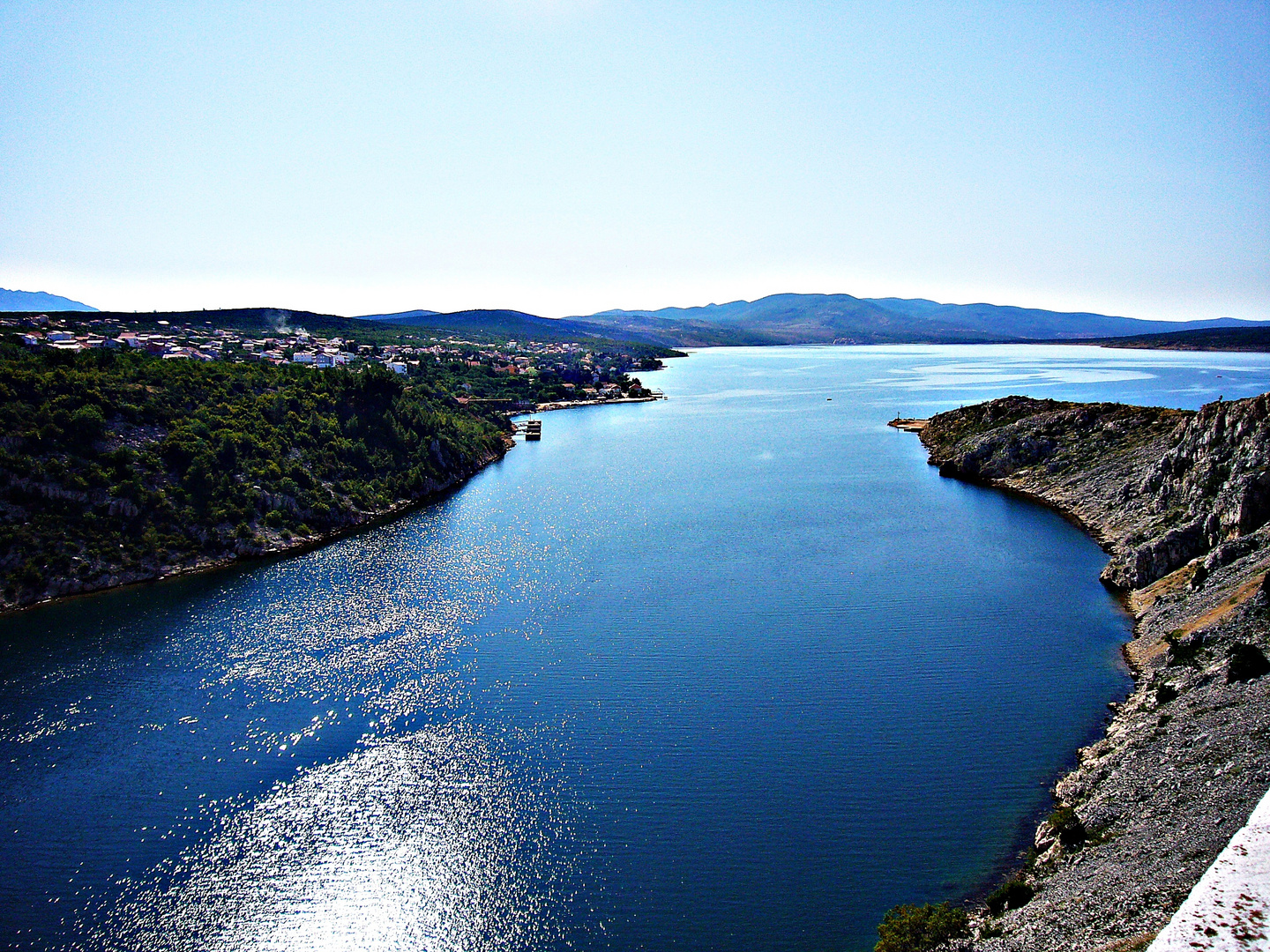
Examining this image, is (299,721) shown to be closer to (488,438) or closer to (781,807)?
(781,807)

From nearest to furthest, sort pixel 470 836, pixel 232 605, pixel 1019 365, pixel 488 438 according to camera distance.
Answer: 1. pixel 470 836
2. pixel 232 605
3. pixel 488 438
4. pixel 1019 365

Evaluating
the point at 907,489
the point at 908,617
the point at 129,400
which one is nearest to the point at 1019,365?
the point at 907,489

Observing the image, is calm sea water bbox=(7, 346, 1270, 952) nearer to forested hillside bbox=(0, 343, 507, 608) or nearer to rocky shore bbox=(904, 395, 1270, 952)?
rocky shore bbox=(904, 395, 1270, 952)

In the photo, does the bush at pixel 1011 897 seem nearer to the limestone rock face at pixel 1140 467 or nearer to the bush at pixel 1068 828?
the bush at pixel 1068 828


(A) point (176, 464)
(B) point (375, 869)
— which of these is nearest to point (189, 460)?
(A) point (176, 464)

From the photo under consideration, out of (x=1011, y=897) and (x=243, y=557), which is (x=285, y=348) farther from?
(x=1011, y=897)

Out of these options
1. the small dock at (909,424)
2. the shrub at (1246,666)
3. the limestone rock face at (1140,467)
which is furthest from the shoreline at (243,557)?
the small dock at (909,424)
